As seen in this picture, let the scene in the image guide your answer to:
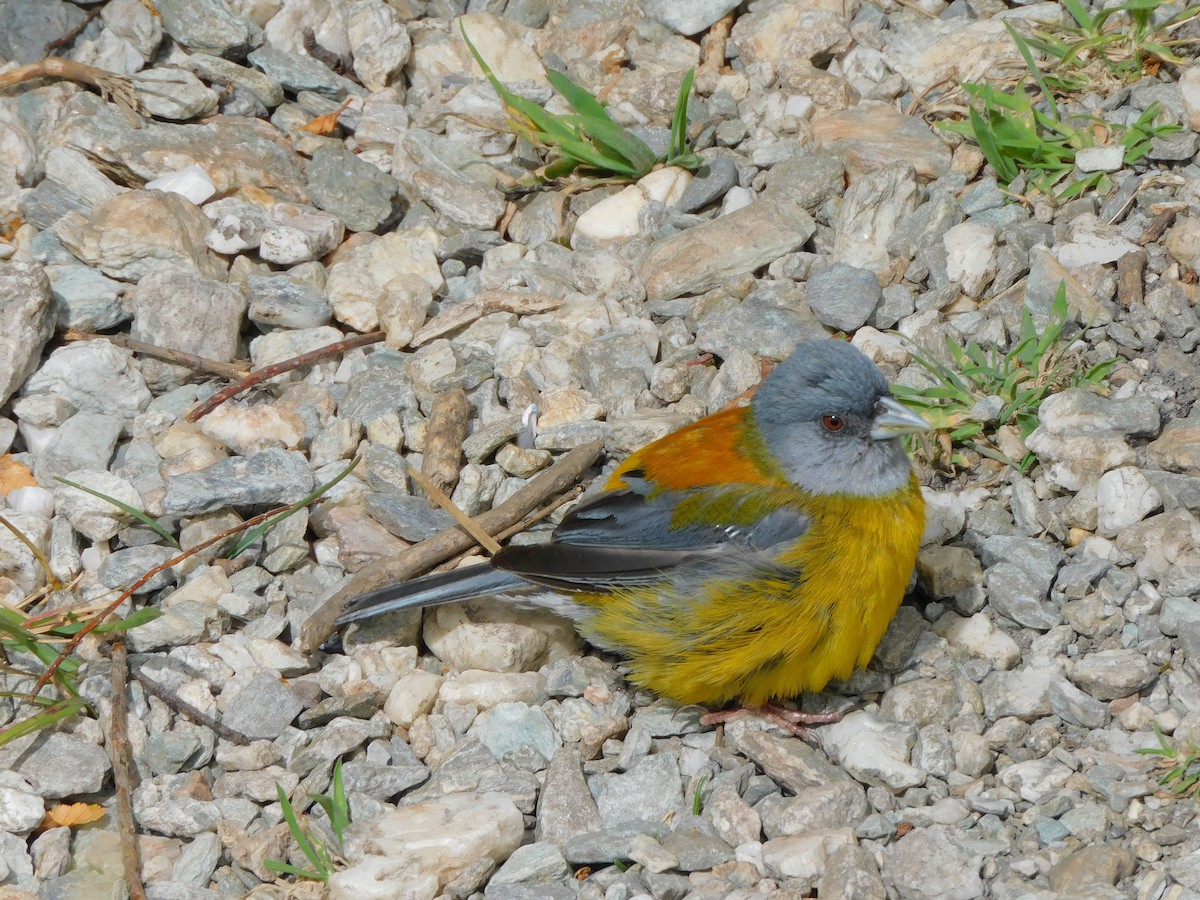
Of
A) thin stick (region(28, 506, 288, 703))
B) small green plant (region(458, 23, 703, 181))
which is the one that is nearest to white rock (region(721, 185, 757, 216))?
small green plant (region(458, 23, 703, 181))

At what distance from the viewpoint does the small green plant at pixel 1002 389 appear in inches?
190

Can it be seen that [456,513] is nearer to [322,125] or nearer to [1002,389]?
[1002,389]

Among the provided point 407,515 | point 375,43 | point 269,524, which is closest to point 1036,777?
point 407,515

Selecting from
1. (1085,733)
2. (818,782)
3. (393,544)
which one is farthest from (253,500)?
(1085,733)

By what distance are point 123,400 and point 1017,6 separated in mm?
4028

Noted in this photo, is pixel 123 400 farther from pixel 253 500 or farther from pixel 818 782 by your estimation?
pixel 818 782

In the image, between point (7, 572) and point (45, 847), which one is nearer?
point (45, 847)

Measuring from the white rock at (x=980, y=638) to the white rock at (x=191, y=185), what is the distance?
135 inches

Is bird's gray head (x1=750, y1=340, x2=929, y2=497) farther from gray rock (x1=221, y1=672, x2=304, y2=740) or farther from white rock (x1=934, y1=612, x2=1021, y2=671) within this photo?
gray rock (x1=221, y1=672, x2=304, y2=740)

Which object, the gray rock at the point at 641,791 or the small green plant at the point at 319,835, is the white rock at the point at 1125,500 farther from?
the small green plant at the point at 319,835

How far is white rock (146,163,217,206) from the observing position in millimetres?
5836

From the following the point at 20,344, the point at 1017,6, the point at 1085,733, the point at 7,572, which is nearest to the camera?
the point at 1085,733

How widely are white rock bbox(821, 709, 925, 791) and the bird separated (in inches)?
4.9

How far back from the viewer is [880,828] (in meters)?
3.72
